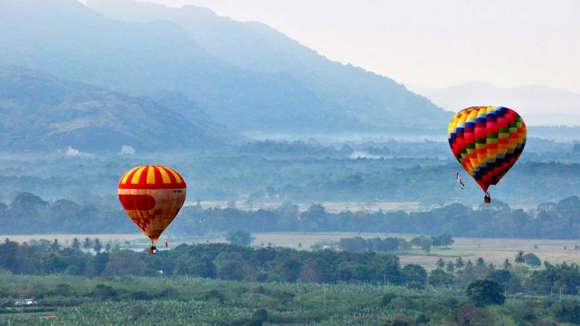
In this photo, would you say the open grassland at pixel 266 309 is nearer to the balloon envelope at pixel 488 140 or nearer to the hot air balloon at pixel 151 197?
the balloon envelope at pixel 488 140

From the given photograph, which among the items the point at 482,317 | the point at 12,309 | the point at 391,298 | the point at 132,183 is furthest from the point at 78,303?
the point at 132,183

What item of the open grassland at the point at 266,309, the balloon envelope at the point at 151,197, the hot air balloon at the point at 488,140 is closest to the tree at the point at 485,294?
the open grassland at the point at 266,309

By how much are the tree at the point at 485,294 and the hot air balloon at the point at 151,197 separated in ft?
247

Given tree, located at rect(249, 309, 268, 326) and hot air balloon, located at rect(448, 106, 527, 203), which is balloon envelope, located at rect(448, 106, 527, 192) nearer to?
hot air balloon, located at rect(448, 106, 527, 203)

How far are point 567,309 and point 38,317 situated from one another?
63.2 metres

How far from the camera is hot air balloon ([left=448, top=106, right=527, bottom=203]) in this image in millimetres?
125125

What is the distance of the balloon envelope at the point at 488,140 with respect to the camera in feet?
411

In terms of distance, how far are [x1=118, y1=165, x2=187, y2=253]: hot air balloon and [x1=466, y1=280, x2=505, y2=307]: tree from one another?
7531 cm

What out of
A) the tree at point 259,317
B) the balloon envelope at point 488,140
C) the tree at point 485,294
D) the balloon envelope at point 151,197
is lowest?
the tree at point 259,317

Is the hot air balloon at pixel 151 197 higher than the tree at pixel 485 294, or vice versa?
the hot air balloon at pixel 151 197

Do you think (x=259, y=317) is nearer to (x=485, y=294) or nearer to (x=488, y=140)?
(x=485, y=294)

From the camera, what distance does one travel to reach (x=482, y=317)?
176000mm

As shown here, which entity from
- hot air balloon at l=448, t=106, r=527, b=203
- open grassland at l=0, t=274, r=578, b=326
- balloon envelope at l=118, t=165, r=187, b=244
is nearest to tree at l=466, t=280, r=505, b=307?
open grassland at l=0, t=274, r=578, b=326

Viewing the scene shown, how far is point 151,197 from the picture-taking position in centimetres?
12012
